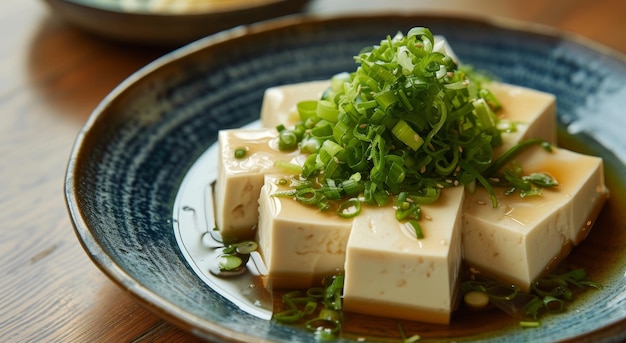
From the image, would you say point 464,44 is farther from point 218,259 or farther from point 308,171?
point 218,259

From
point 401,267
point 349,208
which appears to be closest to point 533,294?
point 401,267

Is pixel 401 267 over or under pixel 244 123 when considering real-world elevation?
under

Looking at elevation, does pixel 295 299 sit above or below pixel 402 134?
below

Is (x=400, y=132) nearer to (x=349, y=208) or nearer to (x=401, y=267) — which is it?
(x=349, y=208)

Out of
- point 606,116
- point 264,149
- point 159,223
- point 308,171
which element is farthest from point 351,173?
point 606,116

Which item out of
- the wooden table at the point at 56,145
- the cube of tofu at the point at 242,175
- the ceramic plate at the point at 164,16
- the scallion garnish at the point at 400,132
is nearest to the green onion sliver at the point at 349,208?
the scallion garnish at the point at 400,132

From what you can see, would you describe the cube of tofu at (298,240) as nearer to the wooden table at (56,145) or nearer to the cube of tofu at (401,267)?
the cube of tofu at (401,267)
